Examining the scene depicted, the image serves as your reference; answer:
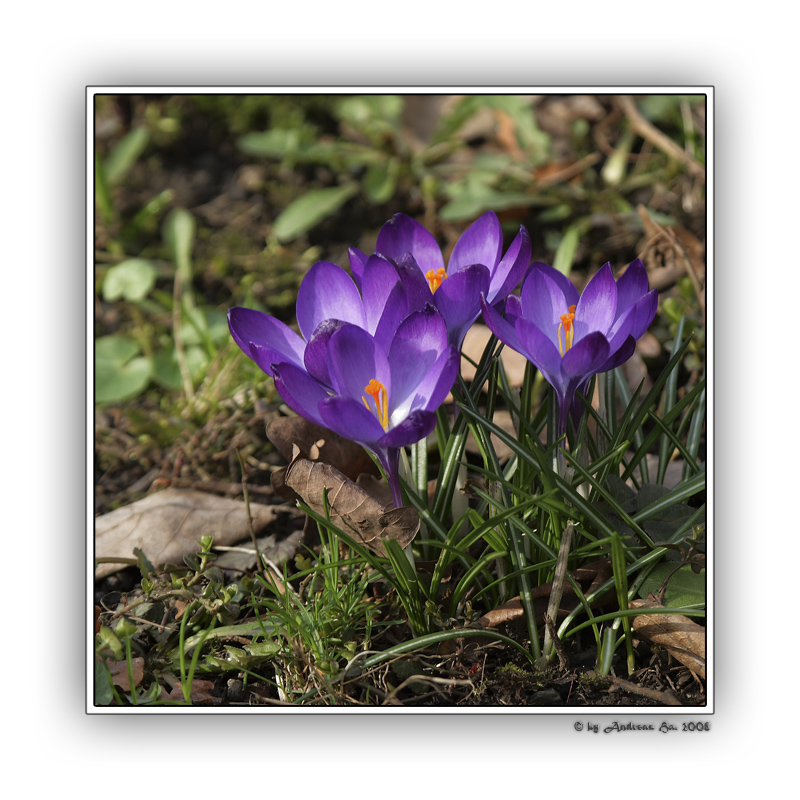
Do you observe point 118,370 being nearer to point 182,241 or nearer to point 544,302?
point 182,241

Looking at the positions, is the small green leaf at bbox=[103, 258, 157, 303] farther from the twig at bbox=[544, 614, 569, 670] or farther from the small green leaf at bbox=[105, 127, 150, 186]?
the twig at bbox=[544, 614, 569, 670]

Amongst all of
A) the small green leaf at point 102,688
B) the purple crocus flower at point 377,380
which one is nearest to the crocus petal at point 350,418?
the purple crocus flower at point 377,380

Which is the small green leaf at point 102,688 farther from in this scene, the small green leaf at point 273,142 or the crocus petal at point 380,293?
the small green leaf at point 273,142

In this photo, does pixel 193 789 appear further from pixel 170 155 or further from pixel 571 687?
pixel 170 155

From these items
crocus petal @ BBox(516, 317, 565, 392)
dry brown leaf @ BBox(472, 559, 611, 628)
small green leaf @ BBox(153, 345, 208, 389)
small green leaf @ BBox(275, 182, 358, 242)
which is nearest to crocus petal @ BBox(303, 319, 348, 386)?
crocus petal @ BBox(516, 317, 565, 392)

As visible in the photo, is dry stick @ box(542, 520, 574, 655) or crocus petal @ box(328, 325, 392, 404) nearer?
crocus petal @ box(328, 325, 392, 404)

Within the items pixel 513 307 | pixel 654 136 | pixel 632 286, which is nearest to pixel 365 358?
pixel 513 307

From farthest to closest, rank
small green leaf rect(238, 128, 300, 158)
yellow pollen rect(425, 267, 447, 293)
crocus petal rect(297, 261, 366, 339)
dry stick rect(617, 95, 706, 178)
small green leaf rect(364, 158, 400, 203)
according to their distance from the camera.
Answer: small green leaf rect(238, 128, 300, 158) < small green leaf rect(364, 158, 400, 203) < dry stick rect(617, 95, 706, 178) < yellow pollen rect(425, 267, 447, 293) < crocus petal rect(297, 261, 366, 339)
